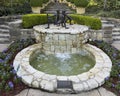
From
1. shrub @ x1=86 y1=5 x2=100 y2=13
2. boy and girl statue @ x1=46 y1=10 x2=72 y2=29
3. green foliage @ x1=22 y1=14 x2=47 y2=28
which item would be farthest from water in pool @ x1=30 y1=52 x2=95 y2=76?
shrub @ x1=86 y1=5 x2=100 y2=13

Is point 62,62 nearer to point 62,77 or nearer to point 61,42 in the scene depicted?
point 61,42

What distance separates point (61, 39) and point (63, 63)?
0.95 m

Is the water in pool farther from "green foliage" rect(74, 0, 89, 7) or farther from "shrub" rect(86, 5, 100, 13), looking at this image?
"shrub" rect(86, 5, 100, 13)

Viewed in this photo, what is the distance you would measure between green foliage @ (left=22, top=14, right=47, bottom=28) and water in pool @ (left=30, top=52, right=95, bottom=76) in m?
1.43

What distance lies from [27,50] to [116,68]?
2.70 m

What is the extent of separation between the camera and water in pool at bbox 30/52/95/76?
4633 mm

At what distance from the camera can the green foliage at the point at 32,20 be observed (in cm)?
650

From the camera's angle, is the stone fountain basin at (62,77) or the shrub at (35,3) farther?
the shrub at (35,3)

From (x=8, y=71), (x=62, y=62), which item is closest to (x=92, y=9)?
(x=62, y=62)

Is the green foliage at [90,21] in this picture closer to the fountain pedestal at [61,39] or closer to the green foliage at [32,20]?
the fountain pedestal at [61,39]

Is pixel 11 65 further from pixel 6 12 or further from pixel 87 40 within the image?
pixel 6 12

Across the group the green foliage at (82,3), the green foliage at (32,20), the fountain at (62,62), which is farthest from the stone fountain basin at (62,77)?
the green foliage at (82,3)

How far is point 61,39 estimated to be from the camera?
5.73 meters

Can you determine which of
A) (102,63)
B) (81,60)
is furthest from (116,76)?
(81,60)
